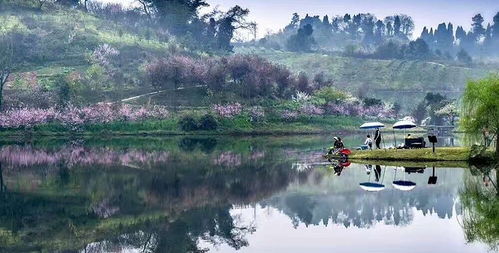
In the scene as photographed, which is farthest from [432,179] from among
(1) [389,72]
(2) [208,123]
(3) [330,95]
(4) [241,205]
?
(1) [389,72]

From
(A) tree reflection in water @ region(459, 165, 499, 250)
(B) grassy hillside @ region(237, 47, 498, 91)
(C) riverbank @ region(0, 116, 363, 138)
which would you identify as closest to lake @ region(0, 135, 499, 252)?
(A) tree reflection in water @ region(459, 165, 499, 250)

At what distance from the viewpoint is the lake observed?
24281 mm

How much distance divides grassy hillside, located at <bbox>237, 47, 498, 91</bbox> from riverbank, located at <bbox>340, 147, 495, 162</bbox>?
403ft

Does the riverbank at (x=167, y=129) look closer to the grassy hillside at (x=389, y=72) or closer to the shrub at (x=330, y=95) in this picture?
the shrub at (x=330, y=95)

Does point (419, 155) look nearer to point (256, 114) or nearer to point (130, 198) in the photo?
point (130, 198)

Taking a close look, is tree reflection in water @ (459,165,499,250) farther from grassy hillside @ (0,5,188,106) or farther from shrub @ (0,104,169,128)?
grassy hillside @ (0,5,188,106)

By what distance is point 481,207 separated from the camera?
94.4 ft

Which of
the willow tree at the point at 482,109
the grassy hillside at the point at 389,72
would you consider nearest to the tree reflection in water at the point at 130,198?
the willow tree at the point at 482,109

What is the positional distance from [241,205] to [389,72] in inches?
6306

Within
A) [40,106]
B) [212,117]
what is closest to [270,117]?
[212,117]

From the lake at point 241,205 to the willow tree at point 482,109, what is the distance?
3.04 m

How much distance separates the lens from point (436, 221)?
28.3 meters

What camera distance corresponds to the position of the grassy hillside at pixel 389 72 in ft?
582

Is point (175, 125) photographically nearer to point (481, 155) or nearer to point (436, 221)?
point (481, 155)
